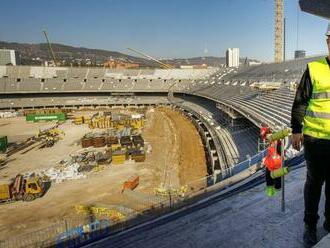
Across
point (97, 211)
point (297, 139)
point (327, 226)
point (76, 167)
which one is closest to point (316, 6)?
point (297, 139)

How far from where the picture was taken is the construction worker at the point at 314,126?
8.66 feet

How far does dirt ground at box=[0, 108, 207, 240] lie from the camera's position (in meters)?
16.2

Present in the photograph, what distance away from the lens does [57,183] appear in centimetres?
2091

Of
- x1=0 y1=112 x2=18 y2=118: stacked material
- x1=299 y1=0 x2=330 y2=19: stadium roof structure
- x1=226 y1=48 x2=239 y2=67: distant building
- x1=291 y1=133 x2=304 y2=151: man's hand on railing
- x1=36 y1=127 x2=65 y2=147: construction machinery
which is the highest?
x1=226 y1=48 x2=239 y2=67: distant building

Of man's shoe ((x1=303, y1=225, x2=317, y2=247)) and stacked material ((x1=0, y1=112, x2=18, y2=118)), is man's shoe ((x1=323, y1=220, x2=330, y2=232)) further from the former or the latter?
stacked material ((x1=0, y1=112, x2=18, y2=118))

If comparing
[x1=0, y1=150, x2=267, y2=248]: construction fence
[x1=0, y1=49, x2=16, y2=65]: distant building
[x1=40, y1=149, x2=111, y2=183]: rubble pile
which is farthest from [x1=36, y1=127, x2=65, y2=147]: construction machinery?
[x1=0, y1=49, x2=16, y2=65]: distant building

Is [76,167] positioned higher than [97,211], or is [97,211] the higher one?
[76,167]

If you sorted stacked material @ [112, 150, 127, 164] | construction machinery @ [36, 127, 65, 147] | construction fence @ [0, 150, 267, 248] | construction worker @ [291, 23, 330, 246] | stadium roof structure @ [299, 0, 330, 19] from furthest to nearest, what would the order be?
construction machinery @ [36, 127, 65, 147], stacked material @ [112, 150, 127, 164], construction fence @ [0, 150, 267, 248], stadium roof structure @ [299, 0, 330, 19], construction worker @ [291, 23, 330, 246]

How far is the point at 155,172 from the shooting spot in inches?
878

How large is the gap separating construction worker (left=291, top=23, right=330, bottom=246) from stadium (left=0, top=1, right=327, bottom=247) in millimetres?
536

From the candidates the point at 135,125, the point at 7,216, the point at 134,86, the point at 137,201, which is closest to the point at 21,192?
the point at 7,216

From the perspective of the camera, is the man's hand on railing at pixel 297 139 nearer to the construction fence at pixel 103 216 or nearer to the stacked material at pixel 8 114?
the construction fence at pixel 103 216

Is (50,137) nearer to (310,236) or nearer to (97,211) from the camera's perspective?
(97,211)

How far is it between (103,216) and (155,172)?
25.5 ft
